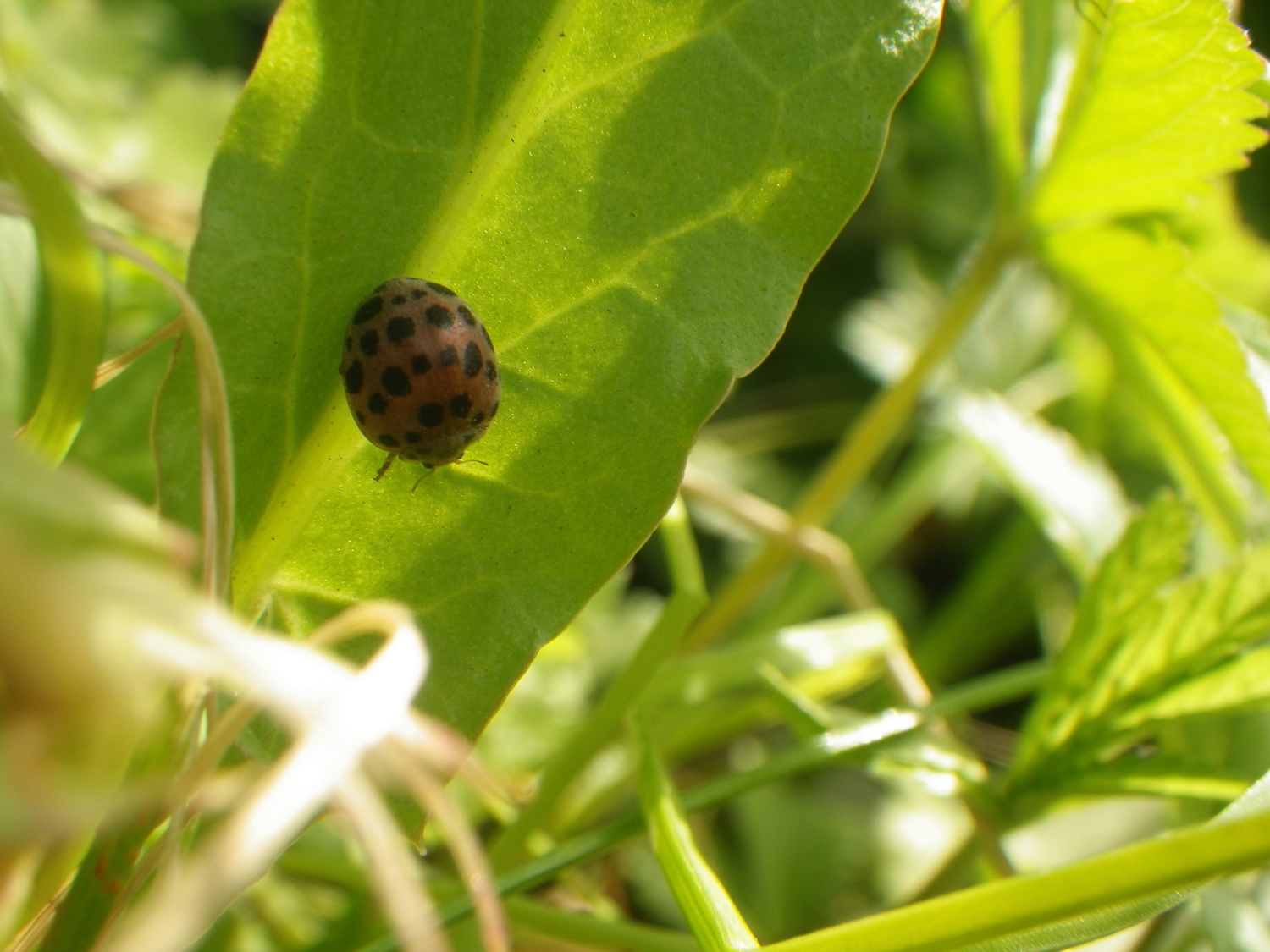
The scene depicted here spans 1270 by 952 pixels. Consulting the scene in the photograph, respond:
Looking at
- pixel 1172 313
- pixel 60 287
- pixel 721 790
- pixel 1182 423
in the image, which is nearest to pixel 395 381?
pixel 60 287

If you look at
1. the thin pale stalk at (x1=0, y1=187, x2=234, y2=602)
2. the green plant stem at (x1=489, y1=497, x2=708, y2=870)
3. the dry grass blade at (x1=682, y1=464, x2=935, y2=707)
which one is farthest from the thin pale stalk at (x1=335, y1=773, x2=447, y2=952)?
the dry grass blade at (x1=682, y1=464, x2=935, y2=707)

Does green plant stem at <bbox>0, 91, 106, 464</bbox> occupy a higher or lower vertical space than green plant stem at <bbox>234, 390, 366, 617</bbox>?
higher

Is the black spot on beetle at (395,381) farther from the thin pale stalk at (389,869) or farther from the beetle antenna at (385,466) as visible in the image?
the thin pale stalk at (389,869)

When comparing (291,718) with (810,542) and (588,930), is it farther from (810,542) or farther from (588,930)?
(810,542)

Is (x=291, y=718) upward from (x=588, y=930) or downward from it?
upward

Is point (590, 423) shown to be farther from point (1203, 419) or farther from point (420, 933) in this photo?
point (1203, 419)

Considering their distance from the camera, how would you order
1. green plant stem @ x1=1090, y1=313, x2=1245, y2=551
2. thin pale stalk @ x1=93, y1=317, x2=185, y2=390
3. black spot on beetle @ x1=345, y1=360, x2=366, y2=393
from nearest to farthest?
1. thin pale stalk @ x1=93, y1=317, x2=185, y2=390
2. black spot on beetle @ x1=345, y1=360, x2=366, y2=393
3. green plant stem @ x1=1090, y1=313, x2=1245, y2=551

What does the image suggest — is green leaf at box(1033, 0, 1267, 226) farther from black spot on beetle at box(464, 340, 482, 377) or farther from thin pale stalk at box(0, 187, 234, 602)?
thin pale stalk at box(0, 187, 234, 602)
